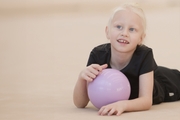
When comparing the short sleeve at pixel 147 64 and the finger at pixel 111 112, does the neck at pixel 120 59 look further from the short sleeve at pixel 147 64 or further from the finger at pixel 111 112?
the finger at pixel 111 112

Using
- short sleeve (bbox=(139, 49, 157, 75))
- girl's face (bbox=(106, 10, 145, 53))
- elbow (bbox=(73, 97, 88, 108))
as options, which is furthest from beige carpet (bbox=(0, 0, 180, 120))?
girl's face (bbox=(106, 10, 145, 53))

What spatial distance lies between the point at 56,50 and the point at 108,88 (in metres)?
2.01

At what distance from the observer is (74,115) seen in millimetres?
1372

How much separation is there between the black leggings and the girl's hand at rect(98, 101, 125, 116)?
0.36m

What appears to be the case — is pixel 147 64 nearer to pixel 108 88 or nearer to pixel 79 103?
pixel 108 88

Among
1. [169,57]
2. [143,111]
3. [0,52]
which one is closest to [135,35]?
[143,111]

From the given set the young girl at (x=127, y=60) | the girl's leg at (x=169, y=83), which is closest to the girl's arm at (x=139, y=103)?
the young girl at (x=127, y=60)

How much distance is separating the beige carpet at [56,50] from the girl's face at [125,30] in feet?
0.87

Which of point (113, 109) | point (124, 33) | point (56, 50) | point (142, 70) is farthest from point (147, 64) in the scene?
point (56, 50)

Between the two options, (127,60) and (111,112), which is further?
(127,60)

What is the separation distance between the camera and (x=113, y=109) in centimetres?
135

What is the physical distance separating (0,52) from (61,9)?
3.98ft

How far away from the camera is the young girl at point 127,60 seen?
144cm

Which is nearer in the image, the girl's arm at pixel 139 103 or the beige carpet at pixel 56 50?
the girl's arm at pixel 139 103
